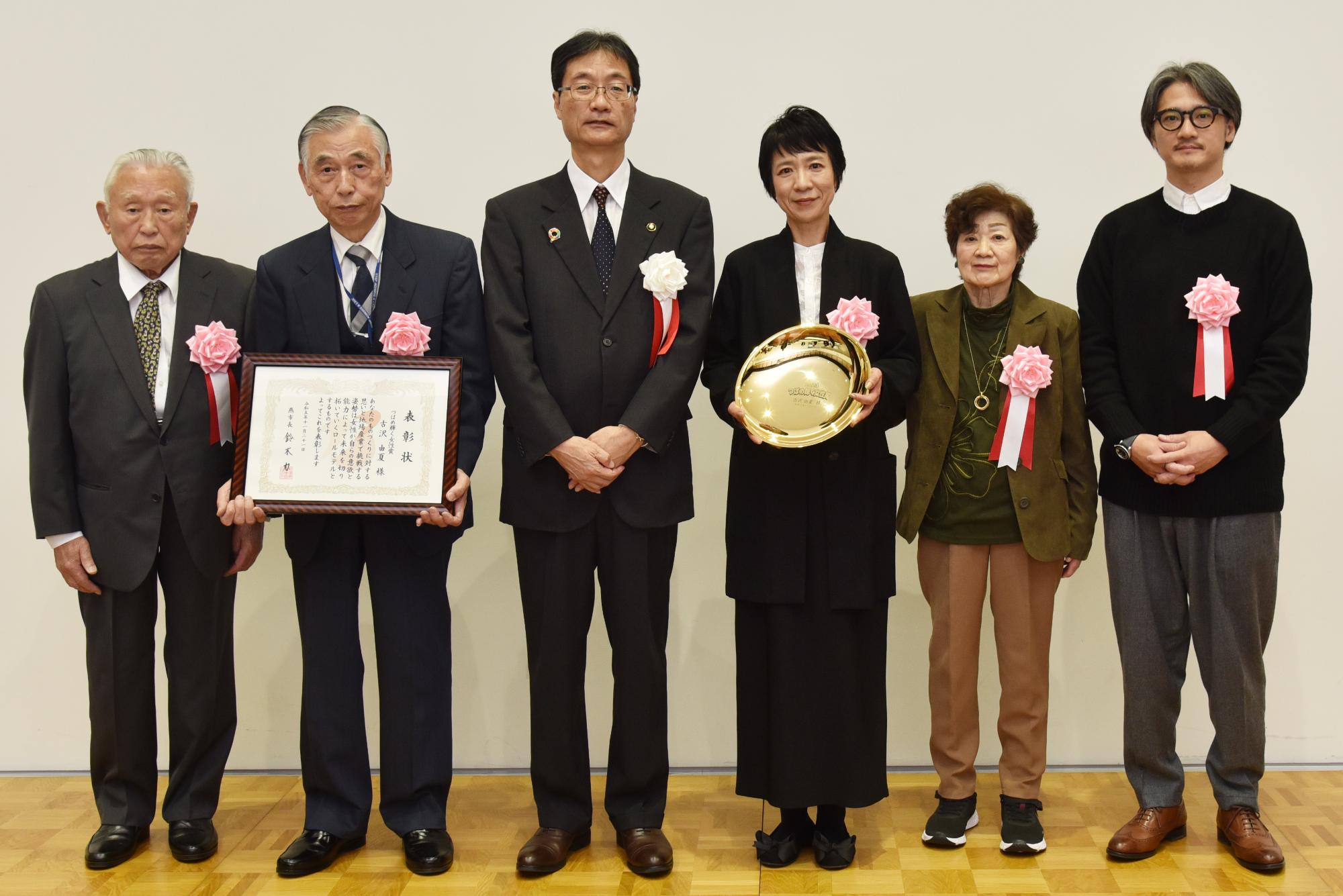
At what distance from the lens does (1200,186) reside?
2.91 meters

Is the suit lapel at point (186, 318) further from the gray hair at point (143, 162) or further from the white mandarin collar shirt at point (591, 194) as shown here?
the white mandarin collar shirt at point (591, 194)

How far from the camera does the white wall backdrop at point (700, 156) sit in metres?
3.68

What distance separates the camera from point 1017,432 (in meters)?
2.93

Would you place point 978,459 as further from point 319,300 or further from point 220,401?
point 220,401

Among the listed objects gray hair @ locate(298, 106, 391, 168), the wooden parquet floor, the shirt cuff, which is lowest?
the wooden parquet floor

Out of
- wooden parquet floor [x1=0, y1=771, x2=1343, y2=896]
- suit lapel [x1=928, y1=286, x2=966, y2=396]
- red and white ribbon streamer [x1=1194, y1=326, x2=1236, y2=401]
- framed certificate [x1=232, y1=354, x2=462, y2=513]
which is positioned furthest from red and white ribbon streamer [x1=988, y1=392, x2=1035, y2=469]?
framed certificate [x1=232, y1=354, x2=462, y2=513]

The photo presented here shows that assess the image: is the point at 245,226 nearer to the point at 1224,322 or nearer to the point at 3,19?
the point at 3,19

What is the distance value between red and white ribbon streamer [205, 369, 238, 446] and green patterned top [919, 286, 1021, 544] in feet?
5.71

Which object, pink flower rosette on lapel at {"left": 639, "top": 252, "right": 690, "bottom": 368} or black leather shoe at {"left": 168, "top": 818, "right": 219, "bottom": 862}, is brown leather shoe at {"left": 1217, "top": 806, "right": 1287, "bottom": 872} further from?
black leather shoe at {"left": 168, "top": 818, "right": 219, "bottom": 862}

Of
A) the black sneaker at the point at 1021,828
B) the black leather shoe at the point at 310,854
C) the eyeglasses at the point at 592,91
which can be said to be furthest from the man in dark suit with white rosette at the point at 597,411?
the black sneaker at the point at 1021,828

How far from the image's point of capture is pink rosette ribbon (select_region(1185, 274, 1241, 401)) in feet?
9.20

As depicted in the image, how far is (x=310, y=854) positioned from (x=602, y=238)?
1.65 m

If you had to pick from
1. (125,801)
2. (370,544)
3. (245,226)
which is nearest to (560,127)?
(245,226)

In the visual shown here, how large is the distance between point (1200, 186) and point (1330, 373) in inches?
45.1
